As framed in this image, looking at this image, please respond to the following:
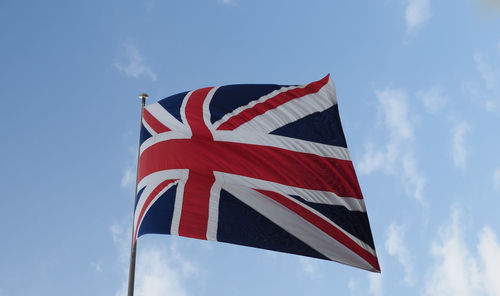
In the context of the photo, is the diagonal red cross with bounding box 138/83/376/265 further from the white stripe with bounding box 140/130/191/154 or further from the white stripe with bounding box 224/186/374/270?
the white stripe with bounding box 224/186/374/270

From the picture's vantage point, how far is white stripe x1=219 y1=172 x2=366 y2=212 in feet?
31.8

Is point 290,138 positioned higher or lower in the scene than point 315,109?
lower

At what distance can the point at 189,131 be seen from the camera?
416 inches

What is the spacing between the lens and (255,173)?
9.97m

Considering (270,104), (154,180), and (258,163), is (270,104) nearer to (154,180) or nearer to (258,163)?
(258,163)

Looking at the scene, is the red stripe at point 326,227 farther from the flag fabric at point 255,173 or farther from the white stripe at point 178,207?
the white stripe at point 178,207

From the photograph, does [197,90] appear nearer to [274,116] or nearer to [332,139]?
[274,116]

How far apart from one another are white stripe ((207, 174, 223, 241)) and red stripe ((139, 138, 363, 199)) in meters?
0.41

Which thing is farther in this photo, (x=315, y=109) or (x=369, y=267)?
(x=315, y=109)

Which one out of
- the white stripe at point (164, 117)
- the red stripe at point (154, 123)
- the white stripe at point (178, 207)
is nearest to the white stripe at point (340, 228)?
the white stripe at point (178, 207)

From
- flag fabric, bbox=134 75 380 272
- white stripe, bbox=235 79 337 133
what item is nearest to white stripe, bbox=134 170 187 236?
flag fabric, bbox=134 75 380 272

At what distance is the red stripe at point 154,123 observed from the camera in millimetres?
10737

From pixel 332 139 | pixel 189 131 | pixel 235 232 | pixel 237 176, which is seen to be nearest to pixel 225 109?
pixel 189 131

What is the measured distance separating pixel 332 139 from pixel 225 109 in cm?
240
